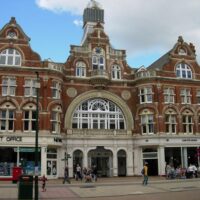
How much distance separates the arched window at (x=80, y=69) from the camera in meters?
47.3

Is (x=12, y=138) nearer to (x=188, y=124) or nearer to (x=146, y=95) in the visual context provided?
(x=146, y=95)

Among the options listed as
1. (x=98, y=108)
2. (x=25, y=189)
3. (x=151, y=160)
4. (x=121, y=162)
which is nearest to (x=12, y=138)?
(x=98, y=108)

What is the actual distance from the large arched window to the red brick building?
130mm

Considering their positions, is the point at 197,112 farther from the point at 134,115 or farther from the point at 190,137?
the point at 134,115

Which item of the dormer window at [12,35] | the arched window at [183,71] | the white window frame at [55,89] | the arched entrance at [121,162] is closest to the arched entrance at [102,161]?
the arched entrance at [121,162]

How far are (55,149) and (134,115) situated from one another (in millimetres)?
11756

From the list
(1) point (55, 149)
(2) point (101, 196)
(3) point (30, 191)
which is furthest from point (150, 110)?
(3) point (30, 191)

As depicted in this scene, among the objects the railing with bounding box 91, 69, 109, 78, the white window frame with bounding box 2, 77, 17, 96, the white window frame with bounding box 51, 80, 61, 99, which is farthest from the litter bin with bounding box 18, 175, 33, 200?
the railing with bounding box 91, 69, 109, 78

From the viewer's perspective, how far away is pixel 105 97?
4728 cm

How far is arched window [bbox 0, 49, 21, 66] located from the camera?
4225 centimetres

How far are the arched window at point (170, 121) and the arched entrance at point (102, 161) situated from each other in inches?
324

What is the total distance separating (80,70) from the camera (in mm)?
47500

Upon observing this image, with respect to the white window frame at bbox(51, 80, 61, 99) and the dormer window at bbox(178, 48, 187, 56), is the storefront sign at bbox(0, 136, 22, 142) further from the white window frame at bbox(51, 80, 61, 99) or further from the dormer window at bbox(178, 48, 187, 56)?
the dormer window at bbox(178, 48, 187, 56)

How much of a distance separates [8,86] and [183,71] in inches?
948
